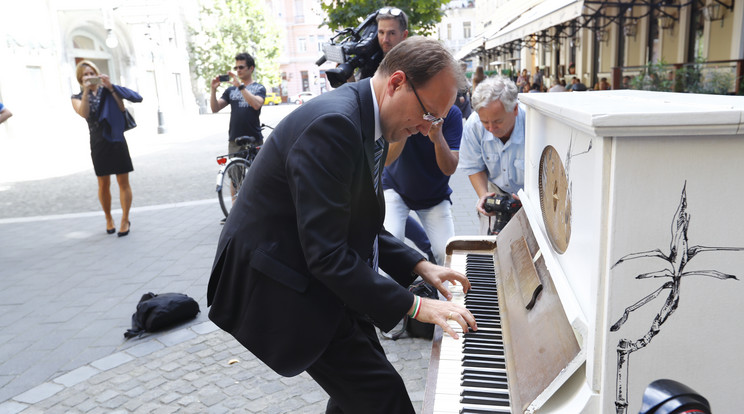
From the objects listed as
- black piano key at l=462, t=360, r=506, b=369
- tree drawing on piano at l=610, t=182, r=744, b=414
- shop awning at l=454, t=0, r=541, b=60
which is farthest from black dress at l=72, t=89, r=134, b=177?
shop awning at l=454, t=0, r=541, b=60

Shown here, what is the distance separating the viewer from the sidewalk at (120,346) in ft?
11.3

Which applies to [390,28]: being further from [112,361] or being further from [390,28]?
[112,361]

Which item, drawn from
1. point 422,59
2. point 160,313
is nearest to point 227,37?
point 160,313

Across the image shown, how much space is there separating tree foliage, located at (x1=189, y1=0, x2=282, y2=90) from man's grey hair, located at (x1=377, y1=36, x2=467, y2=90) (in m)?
36.3

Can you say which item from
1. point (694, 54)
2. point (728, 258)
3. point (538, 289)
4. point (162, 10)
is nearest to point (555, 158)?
point (538, 289)

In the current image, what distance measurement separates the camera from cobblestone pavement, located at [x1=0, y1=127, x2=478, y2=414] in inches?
135

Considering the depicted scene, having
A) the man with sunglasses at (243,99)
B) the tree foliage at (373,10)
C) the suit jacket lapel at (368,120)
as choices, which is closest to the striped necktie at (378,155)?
the suit jacket lapel at (368,120)

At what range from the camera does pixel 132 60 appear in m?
28.0

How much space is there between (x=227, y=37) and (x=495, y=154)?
37.6 meters

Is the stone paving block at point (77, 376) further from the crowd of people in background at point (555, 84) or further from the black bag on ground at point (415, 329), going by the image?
the crowd of people in background at point (555, 84)

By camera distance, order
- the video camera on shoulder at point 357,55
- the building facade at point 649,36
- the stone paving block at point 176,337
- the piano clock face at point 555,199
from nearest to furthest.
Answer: the piano clock face at point 555,199, the video camera on shoulder at point 357,55, the stone paving block at point 176,337, the building facade at point 649,36

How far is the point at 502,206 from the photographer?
340cm

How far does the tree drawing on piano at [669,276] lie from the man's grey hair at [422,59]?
77 cm

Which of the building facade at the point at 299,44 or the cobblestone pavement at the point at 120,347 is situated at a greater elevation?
the building facade at the point at 299,44
